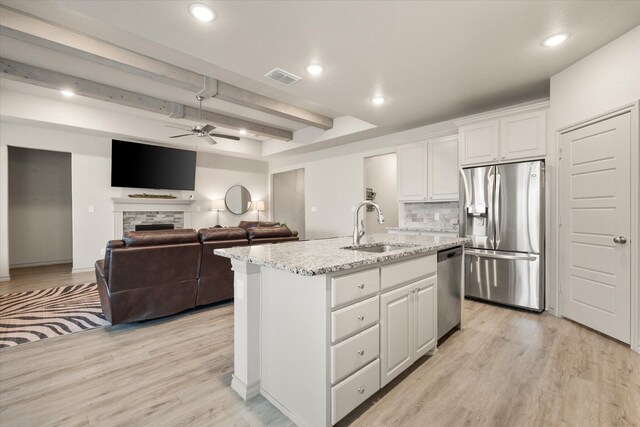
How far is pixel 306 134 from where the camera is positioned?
657 centimetres

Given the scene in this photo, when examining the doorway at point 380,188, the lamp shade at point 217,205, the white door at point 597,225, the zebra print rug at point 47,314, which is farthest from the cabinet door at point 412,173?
the lamp shade at point 217,205

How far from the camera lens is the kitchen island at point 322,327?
147cm

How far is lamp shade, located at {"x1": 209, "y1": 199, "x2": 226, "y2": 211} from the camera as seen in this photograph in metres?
7.37

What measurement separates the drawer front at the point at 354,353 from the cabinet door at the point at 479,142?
121 inches

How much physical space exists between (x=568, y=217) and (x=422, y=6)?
2627 mm

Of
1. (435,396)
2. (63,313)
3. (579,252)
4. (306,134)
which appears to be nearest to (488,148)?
(579,252)

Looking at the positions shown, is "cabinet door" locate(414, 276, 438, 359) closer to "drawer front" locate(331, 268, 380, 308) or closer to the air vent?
"drawer front" locate(331, 268, 380, 308)

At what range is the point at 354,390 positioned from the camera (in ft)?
5.24

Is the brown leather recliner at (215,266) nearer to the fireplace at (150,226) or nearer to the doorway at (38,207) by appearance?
the fireplace at (150,226)

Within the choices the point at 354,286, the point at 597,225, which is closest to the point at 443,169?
the point at 597,225

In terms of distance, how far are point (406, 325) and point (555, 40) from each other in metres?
2.76

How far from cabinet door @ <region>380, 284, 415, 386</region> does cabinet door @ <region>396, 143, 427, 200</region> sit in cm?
296

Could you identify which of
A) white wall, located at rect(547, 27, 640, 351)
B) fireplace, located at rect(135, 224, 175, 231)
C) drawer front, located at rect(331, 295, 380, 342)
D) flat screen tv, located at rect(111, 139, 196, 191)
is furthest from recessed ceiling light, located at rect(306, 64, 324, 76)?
fireplace, located at rect(135, 224, 175, 231)

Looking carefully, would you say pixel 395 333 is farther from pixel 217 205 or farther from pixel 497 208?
pixel 217 205
